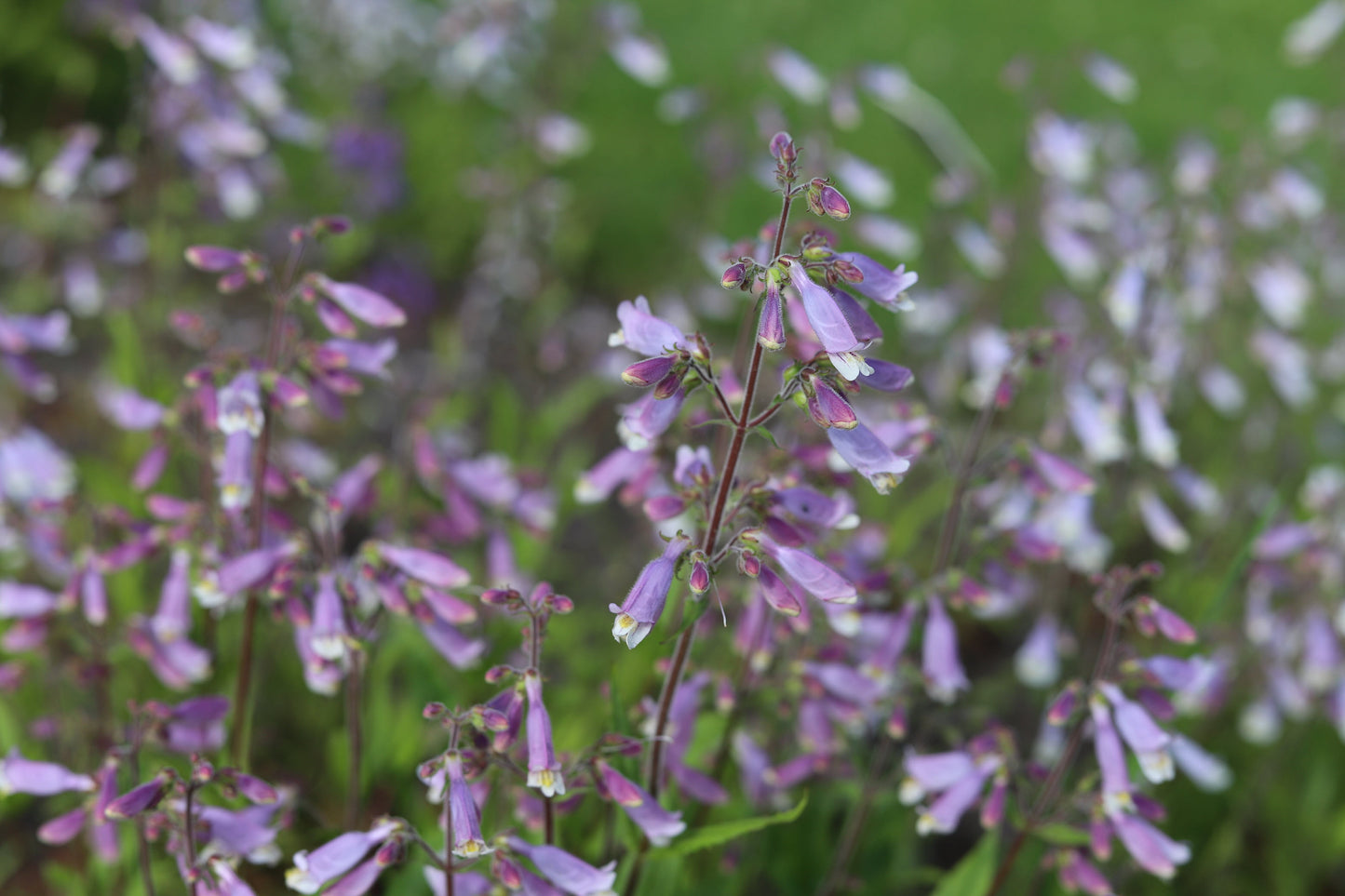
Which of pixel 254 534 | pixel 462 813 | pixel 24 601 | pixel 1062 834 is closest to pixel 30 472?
pixel 24 601

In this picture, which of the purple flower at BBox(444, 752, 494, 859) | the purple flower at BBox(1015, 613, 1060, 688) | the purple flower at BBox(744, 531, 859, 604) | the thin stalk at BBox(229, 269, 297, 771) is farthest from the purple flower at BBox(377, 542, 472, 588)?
the purple flower at BBox(1015, 613, 1060, 688)

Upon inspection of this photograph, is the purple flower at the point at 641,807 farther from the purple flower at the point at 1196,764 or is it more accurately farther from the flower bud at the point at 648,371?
the purple flower at the point at 1196,764

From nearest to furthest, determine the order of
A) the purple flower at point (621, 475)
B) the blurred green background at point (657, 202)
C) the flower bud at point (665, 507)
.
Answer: the flower bud at point (665, 507), the purple flower at point (621, 475), the blurred green background at point (657, 202)

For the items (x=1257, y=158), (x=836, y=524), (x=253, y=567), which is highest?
(x=1257, y=158)

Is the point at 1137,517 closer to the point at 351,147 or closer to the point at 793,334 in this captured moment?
the point at 793,334

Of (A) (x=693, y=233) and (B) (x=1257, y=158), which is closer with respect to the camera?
(B) (x=1257, y=158)

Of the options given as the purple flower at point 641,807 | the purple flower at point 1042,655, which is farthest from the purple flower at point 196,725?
the purple flower at point 1042,655

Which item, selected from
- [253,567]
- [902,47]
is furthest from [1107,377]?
[902,47]

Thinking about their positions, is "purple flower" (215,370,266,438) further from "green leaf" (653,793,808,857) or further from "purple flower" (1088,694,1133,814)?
"purple flower" (1088,694,1133,814)
